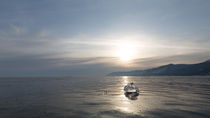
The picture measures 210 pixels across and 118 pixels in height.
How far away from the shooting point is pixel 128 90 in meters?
42.8

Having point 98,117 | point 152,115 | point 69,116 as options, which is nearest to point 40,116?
point 69,116

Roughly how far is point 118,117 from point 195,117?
9142 mm

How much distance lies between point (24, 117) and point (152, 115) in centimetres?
1583

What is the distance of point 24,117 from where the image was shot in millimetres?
17922

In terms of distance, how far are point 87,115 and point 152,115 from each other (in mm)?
8194

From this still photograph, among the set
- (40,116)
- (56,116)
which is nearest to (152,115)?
(56,116)

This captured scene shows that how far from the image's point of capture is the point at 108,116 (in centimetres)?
1809

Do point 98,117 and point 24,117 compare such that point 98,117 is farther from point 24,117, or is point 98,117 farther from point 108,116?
point 24,117

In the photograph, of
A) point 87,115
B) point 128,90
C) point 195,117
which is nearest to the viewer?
point 195,117

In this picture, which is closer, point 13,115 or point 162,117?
point 162,117

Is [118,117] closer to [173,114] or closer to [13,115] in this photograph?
[173,114]

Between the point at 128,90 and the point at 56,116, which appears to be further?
the point at 128,90

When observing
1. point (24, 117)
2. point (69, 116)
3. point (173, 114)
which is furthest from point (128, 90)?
point (24, 117)

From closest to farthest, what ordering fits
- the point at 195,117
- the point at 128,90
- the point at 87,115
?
the point at 195,117 < the point at 87,115 < the point at 128,90
